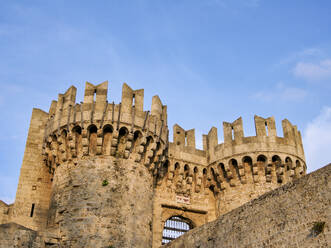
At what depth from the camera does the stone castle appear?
13133 mm

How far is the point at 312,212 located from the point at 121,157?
8.14 meters

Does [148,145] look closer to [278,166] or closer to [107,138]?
[107,138]

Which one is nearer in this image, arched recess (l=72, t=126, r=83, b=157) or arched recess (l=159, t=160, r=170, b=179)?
arched recess (l=72, t=126, r=83, b=157)

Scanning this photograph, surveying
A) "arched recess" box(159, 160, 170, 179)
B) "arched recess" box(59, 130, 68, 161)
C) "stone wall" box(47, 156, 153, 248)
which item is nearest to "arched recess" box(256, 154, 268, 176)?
"arched recess" box(159, 160, 170, 179)

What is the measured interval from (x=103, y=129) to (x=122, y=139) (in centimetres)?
83

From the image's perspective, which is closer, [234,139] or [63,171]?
[63,171]

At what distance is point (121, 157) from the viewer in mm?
14414

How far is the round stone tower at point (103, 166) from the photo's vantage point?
12.9 metres

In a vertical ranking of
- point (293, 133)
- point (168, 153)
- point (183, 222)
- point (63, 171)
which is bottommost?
point (183, 222)

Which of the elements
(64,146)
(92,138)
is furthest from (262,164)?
(64,146)

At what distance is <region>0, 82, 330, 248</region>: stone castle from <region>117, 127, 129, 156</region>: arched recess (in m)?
0.04

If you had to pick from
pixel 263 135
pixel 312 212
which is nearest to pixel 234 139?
pixel 263 135

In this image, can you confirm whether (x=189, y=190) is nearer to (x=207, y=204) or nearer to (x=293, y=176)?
(x=207, y=204)

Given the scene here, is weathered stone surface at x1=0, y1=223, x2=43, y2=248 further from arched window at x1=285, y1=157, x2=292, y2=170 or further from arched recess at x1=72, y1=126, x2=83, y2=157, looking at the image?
arched window at x1=285, y1=157, x2=292, y2=170
